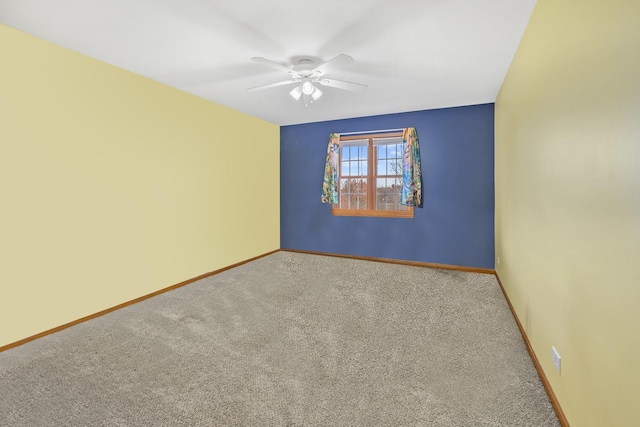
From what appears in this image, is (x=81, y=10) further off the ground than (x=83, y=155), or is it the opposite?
(x=81, y=10)

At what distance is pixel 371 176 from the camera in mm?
5117

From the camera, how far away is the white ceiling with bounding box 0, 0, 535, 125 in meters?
2.05

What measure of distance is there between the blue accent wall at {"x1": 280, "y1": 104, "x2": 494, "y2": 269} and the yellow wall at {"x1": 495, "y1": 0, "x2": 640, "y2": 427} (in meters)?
2.20

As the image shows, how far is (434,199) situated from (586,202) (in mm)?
3378

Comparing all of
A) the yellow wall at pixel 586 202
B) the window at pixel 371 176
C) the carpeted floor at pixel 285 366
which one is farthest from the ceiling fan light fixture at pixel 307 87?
the window at pixel 371 176

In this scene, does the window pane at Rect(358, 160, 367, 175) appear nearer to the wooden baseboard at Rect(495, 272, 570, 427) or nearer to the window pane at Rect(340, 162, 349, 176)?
the window pane at Rect(340, 162, 349, 176)

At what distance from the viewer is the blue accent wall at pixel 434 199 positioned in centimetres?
432

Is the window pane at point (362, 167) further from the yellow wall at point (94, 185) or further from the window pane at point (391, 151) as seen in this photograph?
the yellow wall at point (94, 185)

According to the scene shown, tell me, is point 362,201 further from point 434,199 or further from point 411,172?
point 434,199

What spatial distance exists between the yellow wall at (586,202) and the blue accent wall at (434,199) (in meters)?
2.20

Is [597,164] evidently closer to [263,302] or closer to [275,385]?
[275,385]

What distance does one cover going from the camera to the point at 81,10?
6.91 ft

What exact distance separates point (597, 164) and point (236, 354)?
7.63 feet

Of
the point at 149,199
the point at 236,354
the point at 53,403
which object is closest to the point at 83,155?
the point at 149,199
